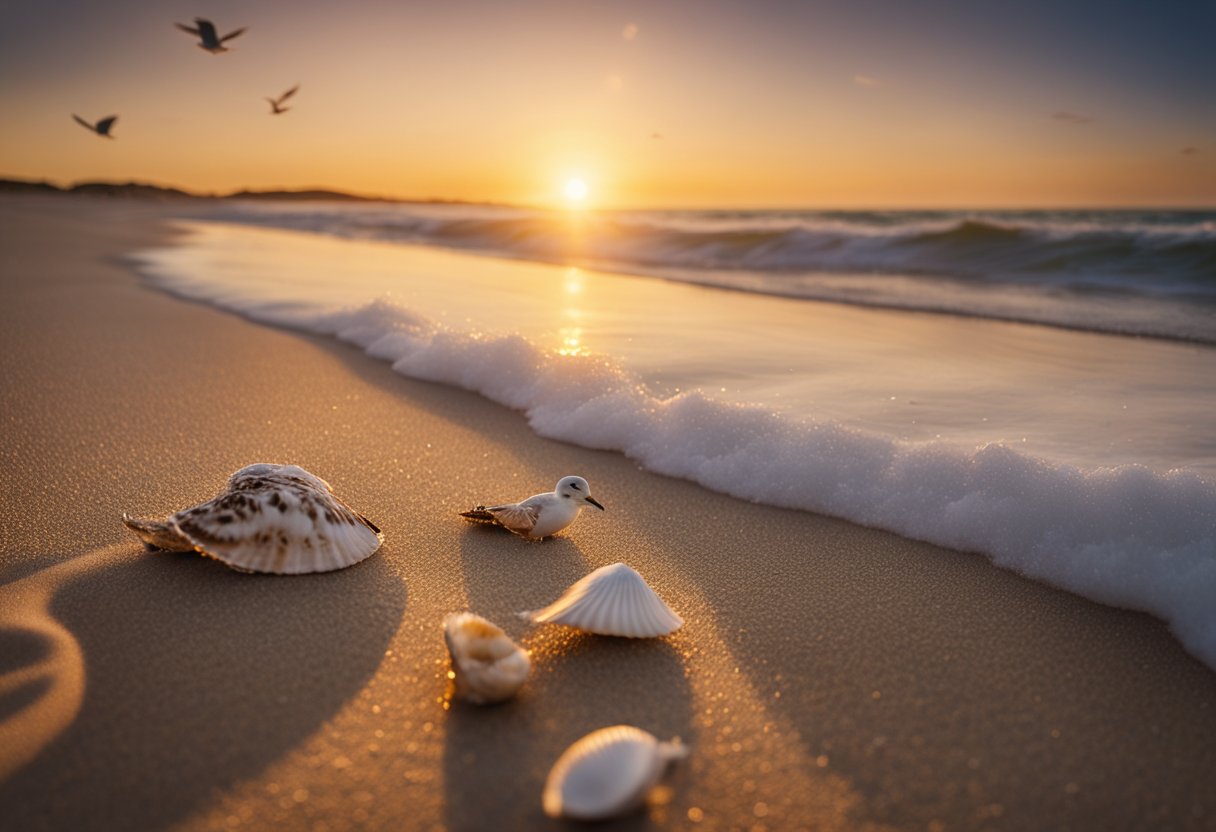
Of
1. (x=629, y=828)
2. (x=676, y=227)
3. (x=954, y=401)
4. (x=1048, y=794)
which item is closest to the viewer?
(x=629, y=828)

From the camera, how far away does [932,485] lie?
8.77ft

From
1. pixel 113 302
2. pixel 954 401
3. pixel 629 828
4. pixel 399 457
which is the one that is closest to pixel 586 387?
pixel 399 457

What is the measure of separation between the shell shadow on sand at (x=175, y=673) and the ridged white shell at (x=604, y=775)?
1.74 ft

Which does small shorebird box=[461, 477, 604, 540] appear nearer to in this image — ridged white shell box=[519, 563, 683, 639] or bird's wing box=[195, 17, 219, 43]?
ridged white shell box=[519, 563, 683, 639]

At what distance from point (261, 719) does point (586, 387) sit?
2393mm

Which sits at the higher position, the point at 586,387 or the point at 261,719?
the point at 586,387

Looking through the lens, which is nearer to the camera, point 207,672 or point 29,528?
point 207,672

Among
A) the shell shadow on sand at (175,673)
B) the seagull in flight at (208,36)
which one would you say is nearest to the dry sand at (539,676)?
the shell shadow on sand at (175,673)

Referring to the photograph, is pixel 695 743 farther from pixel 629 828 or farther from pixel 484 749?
pixel 484 749

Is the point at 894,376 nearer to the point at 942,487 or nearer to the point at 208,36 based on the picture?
the point at 942,487

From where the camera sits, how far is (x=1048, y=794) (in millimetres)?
1416

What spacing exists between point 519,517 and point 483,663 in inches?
32.8

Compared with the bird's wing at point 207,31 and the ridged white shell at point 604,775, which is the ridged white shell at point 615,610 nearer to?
the ridged white shell at point 604,775

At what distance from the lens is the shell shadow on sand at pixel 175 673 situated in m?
1.35
